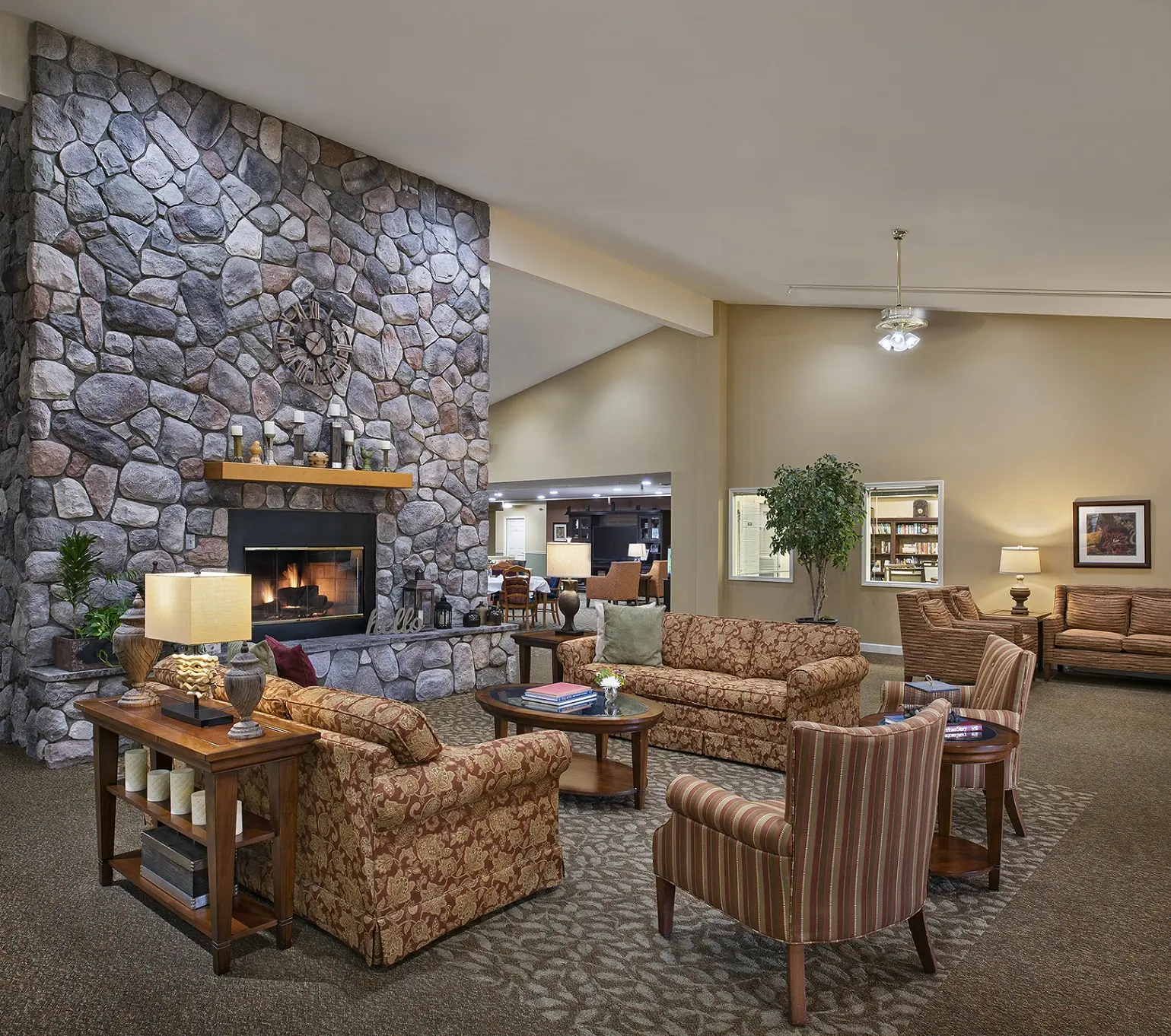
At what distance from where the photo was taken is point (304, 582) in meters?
6.54

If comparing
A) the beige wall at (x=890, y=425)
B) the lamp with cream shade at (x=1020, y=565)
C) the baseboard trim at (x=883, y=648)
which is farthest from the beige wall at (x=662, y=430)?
the lamp with cream shade at (x=1020, y=565)

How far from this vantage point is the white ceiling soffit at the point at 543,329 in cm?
959

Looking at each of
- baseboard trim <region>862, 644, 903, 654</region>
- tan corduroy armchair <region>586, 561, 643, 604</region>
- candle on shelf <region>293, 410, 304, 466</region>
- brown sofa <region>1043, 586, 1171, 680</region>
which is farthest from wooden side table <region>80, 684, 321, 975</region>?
tan corduroy armchair <region>586, 561, 643, 604</region>

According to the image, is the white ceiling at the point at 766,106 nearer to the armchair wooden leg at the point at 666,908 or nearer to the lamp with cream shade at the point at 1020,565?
the lamp with cream shade at the point at 1020,565

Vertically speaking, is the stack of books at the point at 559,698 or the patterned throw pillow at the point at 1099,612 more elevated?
the patterned throw pillow at the point at 1099,612

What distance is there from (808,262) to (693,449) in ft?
11.3

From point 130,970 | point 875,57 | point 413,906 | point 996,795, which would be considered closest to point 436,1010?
point 413,906

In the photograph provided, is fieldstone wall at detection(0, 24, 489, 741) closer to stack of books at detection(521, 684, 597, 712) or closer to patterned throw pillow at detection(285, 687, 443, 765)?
stack of books at detection(521, 684, 597, 712)

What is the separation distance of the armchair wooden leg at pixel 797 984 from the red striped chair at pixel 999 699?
161 centimetres

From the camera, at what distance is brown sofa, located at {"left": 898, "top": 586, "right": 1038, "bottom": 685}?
7.93 metres

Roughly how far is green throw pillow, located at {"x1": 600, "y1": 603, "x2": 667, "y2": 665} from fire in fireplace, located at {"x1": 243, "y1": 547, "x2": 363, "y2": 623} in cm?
215

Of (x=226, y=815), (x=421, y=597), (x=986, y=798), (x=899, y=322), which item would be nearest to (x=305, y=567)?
(x=421, y=597)

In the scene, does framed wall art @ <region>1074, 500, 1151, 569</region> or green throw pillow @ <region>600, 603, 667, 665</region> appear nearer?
green throw pillow @ <region>600, 603, 667, 665</region>

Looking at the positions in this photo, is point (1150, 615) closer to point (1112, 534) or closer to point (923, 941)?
point (1112, 534)
